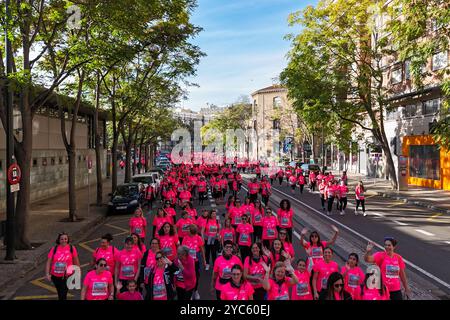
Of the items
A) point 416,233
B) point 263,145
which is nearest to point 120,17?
point 416,233

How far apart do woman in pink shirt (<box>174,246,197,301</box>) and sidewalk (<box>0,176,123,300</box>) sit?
411 centimetres

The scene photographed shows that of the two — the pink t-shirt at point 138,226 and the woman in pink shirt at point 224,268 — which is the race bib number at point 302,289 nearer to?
the woman in pink shirt at point 224,268

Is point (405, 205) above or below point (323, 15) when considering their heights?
below

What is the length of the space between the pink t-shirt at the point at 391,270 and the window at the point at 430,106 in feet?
85.9

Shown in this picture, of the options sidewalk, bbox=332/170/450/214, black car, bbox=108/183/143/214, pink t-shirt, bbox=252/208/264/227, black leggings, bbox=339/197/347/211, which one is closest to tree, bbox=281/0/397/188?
sidewalk, bbox=332/170/450/214

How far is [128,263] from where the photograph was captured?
292 inches

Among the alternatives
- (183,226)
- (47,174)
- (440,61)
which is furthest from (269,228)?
(440,61)

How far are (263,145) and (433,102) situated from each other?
57.0 m

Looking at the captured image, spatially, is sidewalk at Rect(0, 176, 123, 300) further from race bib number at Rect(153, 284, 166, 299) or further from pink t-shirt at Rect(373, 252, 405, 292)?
pink t-shirt at Rect(373, 252, 405, 292)

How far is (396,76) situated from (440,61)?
6621 mm

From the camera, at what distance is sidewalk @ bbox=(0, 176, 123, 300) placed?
1038 cm

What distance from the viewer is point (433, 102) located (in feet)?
101

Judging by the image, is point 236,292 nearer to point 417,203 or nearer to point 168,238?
point 168,238
